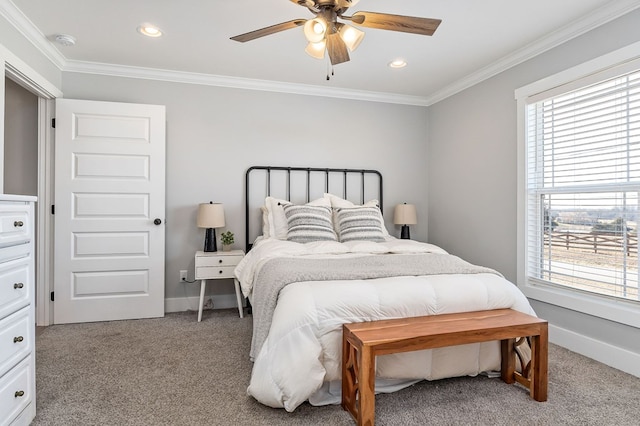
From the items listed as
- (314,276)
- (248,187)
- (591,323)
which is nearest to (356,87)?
(248,187)

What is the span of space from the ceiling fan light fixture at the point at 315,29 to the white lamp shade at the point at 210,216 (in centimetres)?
195

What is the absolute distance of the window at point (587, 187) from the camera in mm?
2381

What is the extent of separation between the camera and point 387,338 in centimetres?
170

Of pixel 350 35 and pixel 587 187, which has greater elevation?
pixel 350 35

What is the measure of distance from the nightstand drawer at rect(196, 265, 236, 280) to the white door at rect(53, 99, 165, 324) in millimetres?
429

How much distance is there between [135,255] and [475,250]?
133 inches

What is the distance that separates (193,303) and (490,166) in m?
3.30

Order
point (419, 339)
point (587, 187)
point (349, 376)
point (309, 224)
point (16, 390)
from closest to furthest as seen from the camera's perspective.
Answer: point (16, 390) → point (419, 339) → point (349, 376) → point (587, 187) → point (309, 224)

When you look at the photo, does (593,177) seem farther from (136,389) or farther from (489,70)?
(136,389)

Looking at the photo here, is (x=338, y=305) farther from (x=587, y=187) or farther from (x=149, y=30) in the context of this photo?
(x=149, y=30)

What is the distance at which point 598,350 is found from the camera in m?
2.52

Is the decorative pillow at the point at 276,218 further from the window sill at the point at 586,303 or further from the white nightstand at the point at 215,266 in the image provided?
the window sill at the point at 586,303

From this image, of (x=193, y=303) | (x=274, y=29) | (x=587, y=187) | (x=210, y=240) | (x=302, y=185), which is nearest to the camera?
(x=274, y=29)

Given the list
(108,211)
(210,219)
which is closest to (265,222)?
(210,219)
